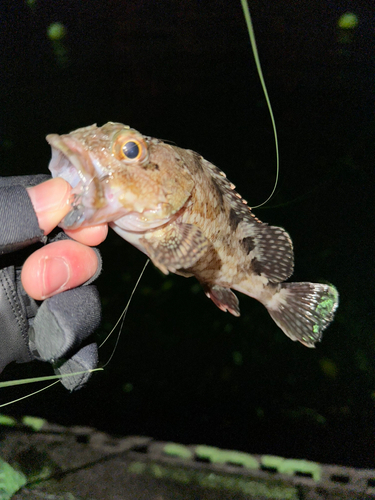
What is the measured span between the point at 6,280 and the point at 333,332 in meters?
3.64

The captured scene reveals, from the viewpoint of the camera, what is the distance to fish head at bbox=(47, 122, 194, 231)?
3.06 feet

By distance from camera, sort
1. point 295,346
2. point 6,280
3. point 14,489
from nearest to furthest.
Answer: point 6,280, point 14,489, point 295,346

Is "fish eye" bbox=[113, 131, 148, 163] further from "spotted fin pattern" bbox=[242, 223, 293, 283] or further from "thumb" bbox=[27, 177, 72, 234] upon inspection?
"spotted fin pattern" bbox=[242, 223, 293, 283]

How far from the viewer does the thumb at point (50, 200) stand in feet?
3.03

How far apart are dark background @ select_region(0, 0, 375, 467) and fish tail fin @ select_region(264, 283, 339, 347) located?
1.58m

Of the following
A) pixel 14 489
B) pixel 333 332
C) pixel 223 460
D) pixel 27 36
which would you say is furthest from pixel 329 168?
pixel 14 489

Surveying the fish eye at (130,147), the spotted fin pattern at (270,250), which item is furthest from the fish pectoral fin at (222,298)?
the fish eye at (130,147)

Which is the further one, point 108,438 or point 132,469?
point 108,438

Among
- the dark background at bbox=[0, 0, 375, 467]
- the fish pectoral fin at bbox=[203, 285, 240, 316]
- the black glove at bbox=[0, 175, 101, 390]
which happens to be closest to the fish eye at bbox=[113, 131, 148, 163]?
the black glove at bbox=[0, 175, 101, 390]

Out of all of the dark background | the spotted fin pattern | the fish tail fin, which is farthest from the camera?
the dark background

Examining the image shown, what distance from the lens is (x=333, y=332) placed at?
336 centimetres

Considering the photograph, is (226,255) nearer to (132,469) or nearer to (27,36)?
(132,469)

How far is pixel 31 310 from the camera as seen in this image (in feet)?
4.58

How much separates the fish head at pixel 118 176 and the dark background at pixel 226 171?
7.01 feet
